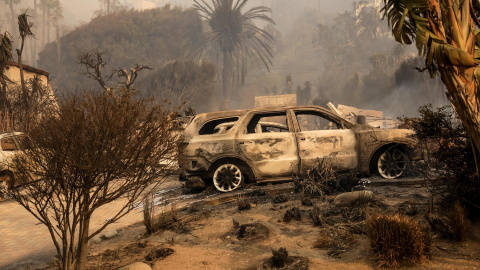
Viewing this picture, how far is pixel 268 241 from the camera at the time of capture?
5840 mm

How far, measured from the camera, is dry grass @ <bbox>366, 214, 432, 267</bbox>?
4598mm

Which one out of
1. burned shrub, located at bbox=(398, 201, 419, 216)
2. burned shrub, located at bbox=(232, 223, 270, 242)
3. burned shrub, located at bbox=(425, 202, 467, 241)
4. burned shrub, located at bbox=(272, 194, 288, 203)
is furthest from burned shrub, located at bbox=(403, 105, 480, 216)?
burned shrub, located at bbox=(272, 194, 288, 203)

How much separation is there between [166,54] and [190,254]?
68.2 meters

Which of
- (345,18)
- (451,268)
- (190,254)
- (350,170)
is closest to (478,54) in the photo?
(451,268)

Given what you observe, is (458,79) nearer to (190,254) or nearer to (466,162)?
(466,162)

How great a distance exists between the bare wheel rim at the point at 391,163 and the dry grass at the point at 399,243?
4.07 metres

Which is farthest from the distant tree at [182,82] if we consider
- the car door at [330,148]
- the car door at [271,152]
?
the car door at [330,148]

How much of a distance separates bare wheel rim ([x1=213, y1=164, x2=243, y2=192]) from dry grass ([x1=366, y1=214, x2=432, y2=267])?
459 centimetres

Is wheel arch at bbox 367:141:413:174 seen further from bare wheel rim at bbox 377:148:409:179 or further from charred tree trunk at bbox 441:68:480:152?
charred tree trunk at bbox 441:68:480:152

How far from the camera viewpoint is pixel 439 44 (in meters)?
3.89

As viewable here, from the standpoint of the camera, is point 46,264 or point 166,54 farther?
point 166,54

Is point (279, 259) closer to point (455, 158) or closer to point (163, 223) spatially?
point (163, 223)

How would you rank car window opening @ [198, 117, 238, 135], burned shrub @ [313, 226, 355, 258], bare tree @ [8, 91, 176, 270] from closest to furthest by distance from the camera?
bare tree @ [8, 91, 176, 270] → burned shrub @ [313, 226, 355, 258] → car window opening @ [198, 117, 238, 135]

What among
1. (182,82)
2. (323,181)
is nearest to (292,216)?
(323,181)
